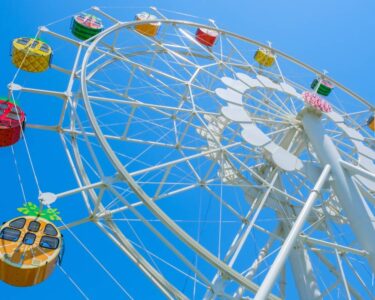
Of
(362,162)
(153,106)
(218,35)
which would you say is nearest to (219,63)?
(218,35)

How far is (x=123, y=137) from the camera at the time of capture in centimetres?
1677

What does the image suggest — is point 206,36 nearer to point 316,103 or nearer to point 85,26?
point 85,26

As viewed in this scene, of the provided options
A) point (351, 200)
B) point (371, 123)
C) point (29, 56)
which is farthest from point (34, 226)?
point (371, 123)

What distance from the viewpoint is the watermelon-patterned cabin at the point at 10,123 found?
14.3 m

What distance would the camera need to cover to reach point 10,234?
35.3ft

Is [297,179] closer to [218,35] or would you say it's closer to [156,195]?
[156,195]

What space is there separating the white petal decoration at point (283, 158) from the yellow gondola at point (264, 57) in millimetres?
9038

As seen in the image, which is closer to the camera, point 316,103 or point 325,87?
point 316,103

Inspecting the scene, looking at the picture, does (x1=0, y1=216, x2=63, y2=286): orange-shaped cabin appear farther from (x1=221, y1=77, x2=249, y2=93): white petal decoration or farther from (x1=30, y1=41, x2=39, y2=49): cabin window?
(x1=221, y1=77, x2=249, y2=93): white petal decoration

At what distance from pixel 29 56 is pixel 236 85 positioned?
6.99 meters

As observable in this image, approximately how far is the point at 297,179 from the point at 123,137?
20.5ft

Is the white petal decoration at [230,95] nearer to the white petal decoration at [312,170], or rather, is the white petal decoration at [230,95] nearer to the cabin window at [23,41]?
the white petal decoration at [312,170]

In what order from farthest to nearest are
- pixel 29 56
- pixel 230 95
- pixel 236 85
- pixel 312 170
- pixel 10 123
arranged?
pixel 236 85 → pixel 29 56 → pixel 230 95 → pixel 10 123 → pixel 312 170

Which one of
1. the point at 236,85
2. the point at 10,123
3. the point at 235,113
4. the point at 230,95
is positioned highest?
the point at 236,85
